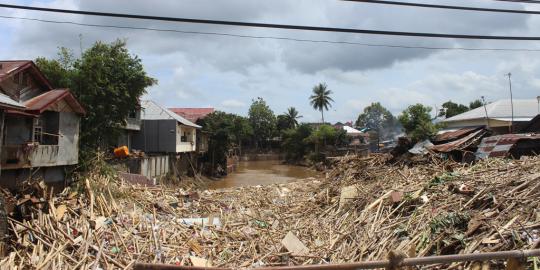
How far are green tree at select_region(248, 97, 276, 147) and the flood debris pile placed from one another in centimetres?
6650

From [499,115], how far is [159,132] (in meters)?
30.9

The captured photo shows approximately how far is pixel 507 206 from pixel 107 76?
25625 millimetres

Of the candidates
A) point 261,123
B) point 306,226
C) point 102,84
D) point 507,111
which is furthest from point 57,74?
point 261,123

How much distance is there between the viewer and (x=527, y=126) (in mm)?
22594

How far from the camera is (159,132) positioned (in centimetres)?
3941

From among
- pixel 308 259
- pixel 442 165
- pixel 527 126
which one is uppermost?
pixel 527 126

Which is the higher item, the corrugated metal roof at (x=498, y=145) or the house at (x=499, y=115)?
the house at (x=499, y=115)

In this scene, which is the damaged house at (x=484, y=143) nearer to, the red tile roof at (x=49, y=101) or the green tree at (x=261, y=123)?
the red tile roof at (x=49, y=101)

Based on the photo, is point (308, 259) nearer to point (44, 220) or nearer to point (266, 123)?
point (44, 220)

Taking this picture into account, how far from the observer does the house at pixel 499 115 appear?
39.0 metres

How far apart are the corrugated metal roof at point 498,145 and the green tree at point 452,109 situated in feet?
175

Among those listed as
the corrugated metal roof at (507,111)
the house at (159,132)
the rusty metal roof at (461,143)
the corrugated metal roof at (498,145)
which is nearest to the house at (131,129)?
the house at (159,132)

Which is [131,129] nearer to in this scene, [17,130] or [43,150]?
[43,150]

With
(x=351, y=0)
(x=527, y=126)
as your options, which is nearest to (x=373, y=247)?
(x=351, y=0)
